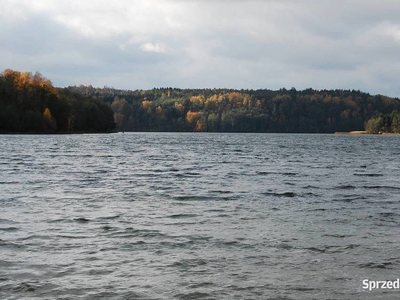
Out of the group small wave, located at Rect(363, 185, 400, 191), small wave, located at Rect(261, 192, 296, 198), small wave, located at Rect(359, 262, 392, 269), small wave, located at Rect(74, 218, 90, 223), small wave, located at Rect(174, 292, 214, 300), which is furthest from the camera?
small wave, located at Rect(363, 185, 400, 191)

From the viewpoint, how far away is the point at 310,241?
52.4 ft

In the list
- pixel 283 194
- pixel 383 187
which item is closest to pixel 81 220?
pixel 283 194

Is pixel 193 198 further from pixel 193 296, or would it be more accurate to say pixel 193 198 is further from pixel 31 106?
pixel 31 106

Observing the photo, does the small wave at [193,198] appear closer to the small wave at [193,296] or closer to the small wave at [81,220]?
the small wave at [81,220]

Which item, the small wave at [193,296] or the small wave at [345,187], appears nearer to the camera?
the small wave at [193,296]

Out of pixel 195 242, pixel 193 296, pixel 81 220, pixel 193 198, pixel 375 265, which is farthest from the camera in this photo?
pixel 193 198

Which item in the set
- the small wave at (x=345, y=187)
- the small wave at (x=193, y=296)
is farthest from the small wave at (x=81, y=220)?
the small wave at (x=345, y=187)

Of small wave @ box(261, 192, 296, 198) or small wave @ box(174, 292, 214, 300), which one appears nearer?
small wave @ box(174, 292, 214, 300)

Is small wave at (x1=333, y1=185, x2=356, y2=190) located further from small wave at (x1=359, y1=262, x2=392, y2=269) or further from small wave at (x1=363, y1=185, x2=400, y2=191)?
small wave at (x1=359, y1=262, x2=392, y2=269)

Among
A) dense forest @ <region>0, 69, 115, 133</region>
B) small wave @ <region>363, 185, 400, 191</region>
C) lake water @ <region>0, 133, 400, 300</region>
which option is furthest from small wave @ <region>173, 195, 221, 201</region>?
dense forest @ <region>0, 69, 115, 133</region>

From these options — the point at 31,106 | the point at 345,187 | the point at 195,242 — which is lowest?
the point at 195,242

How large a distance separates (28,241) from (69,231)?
1.68m

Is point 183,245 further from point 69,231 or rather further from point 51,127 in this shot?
point 51,127

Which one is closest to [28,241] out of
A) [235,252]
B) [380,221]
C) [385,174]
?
[235,252]
